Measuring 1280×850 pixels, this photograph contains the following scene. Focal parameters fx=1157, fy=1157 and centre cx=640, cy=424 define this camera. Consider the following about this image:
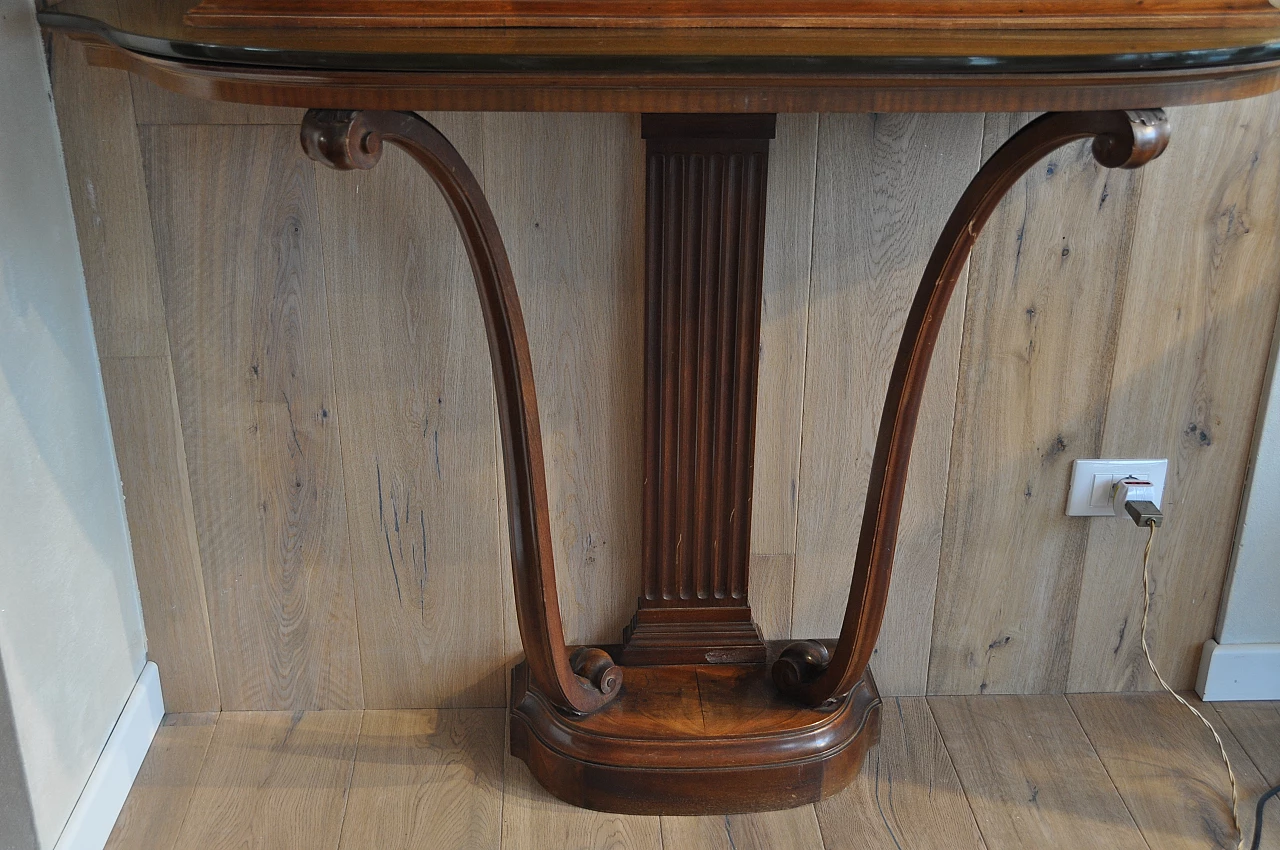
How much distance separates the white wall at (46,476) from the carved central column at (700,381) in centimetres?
66

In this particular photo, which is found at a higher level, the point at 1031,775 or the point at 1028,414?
the point at 1028,414

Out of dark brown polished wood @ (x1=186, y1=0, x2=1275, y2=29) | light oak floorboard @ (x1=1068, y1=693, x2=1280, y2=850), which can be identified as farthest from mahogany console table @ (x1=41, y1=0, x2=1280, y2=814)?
light oak floorboard @ (x1=1068, y1=693, x2=1280, y2=850)

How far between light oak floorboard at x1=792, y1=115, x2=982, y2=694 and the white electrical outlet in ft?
0.58

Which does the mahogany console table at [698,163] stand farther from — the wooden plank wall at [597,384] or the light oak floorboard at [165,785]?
the light oak floorboard at [165,785]

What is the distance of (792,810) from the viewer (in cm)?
142

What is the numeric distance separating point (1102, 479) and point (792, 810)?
1.92ft

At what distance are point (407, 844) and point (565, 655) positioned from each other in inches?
11.4

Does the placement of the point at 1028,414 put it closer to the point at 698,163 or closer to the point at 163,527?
the point at 698,163

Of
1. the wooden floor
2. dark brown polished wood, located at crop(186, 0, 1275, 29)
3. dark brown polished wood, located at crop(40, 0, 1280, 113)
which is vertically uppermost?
dark brown polished wood, located at crop(186, 0, 1275, 29)

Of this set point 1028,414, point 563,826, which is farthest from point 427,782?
point 1028,414

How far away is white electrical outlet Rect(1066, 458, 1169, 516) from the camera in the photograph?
1.50 m

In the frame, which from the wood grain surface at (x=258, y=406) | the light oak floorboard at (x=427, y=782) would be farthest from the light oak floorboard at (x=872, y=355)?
the wood grain surface at (x=258, y=406)

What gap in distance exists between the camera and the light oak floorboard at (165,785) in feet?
4.52

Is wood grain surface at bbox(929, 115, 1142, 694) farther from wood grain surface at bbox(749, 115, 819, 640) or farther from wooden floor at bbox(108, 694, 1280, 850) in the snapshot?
wood grain surface at bbox(749, 115, 819, 640)
